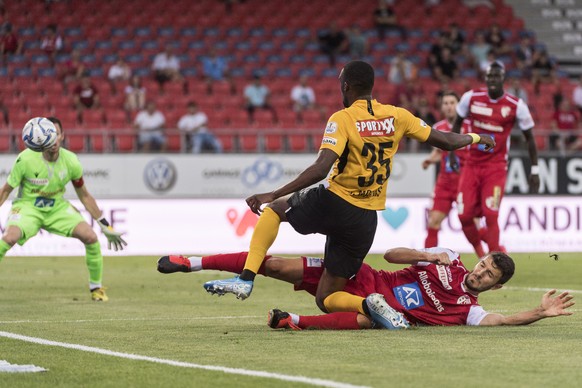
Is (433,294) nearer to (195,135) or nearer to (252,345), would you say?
(252,345)

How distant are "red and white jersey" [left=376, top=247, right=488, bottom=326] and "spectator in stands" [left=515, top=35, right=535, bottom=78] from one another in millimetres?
22108

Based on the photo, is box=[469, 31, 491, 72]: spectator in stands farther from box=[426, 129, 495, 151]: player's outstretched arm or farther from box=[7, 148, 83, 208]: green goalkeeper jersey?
box=[426, 129, 495, 151]: player's outstretched arm

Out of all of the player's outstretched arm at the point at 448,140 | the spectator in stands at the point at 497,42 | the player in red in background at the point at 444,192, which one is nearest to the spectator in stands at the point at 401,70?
the spectator in stands at the point at 497,42

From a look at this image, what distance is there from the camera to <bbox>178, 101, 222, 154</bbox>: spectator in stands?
2598 cm

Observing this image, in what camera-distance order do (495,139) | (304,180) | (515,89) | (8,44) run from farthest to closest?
1. (8,44)
2. (515,89)
3. (495,139)
4. (304,180)

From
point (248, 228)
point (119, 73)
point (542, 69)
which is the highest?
point (542, 69)

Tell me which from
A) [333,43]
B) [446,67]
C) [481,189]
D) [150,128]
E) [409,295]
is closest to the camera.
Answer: [409,295]

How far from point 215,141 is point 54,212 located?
A: 12316mm

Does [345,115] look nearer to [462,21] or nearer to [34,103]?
[34,103]

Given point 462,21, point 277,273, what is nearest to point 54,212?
point 277,273

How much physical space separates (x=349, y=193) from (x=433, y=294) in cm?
108

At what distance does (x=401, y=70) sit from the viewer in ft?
98.7

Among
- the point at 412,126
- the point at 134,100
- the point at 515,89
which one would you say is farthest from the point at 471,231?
the point at 134,100

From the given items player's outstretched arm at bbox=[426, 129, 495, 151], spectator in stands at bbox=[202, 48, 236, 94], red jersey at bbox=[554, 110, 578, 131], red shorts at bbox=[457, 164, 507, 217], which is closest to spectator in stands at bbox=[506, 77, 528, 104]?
red jersey at bbox=[554, 110, 578, 131]
